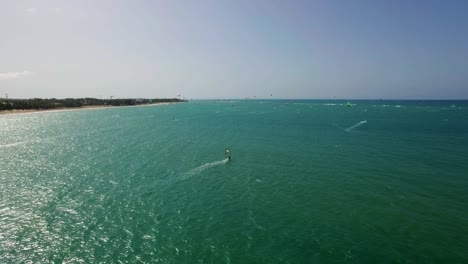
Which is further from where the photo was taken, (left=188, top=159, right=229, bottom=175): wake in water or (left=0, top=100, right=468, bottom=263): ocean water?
(left=188, top=159, right=229, bottom=175): wake in water

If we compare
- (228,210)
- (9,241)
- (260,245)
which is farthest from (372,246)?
(9,241)

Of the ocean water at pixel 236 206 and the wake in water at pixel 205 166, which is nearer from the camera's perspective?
the ocean water at pixel 236 206

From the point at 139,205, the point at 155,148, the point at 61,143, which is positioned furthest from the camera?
the point at 61,143

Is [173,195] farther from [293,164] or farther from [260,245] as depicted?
A: [293,164]

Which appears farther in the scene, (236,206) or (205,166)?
(205,166)

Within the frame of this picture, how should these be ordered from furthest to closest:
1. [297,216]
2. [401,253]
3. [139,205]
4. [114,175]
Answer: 1. [114,175]
2. [139,205]
3. [297,216]
4. [401,253]

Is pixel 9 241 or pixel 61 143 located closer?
pixel 9 241

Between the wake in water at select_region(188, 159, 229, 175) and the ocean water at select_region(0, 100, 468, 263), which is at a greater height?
the wake in water at select_region(188, 159, 229, 175)

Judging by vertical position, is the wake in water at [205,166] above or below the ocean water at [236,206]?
above
